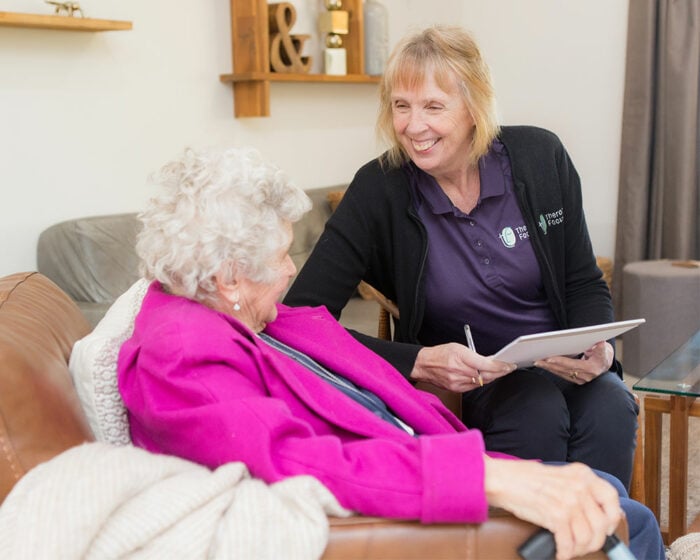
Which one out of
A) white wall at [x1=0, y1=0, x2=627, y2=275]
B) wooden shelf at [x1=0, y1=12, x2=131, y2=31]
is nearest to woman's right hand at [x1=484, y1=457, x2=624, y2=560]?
white wall at [x1=0, y1=0, x2=627, y2=275]

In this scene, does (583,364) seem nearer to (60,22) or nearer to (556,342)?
(556,342)

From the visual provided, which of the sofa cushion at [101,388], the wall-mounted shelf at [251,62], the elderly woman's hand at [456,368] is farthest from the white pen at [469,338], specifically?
the wall-mounted shelf at [251,62]

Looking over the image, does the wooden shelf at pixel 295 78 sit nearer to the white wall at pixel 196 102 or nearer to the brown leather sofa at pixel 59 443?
the white wall at pixel 196 102

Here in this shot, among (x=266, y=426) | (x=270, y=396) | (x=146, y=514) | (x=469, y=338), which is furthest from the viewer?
(x=469, y=338)

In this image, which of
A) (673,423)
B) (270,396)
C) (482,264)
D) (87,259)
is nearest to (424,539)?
(270,396)

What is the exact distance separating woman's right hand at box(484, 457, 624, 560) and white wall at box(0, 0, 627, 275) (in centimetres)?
160

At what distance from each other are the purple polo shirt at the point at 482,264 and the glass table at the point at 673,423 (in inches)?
13.5

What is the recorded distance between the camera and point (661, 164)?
4.22 metres

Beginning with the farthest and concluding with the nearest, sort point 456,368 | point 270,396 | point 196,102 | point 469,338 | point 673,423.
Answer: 1. point 196,102
2. point 673,423
3. point 469,338
4. point 456,368
5. point 270,396

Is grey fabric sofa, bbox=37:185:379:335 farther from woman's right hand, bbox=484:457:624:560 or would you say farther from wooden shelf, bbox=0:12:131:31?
woman's right hand, bbox=484:457:624:560

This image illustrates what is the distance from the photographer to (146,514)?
104cm

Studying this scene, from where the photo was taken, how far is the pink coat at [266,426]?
1.13 metres

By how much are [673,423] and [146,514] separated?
4.92 ft

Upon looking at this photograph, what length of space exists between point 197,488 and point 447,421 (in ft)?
2.26
